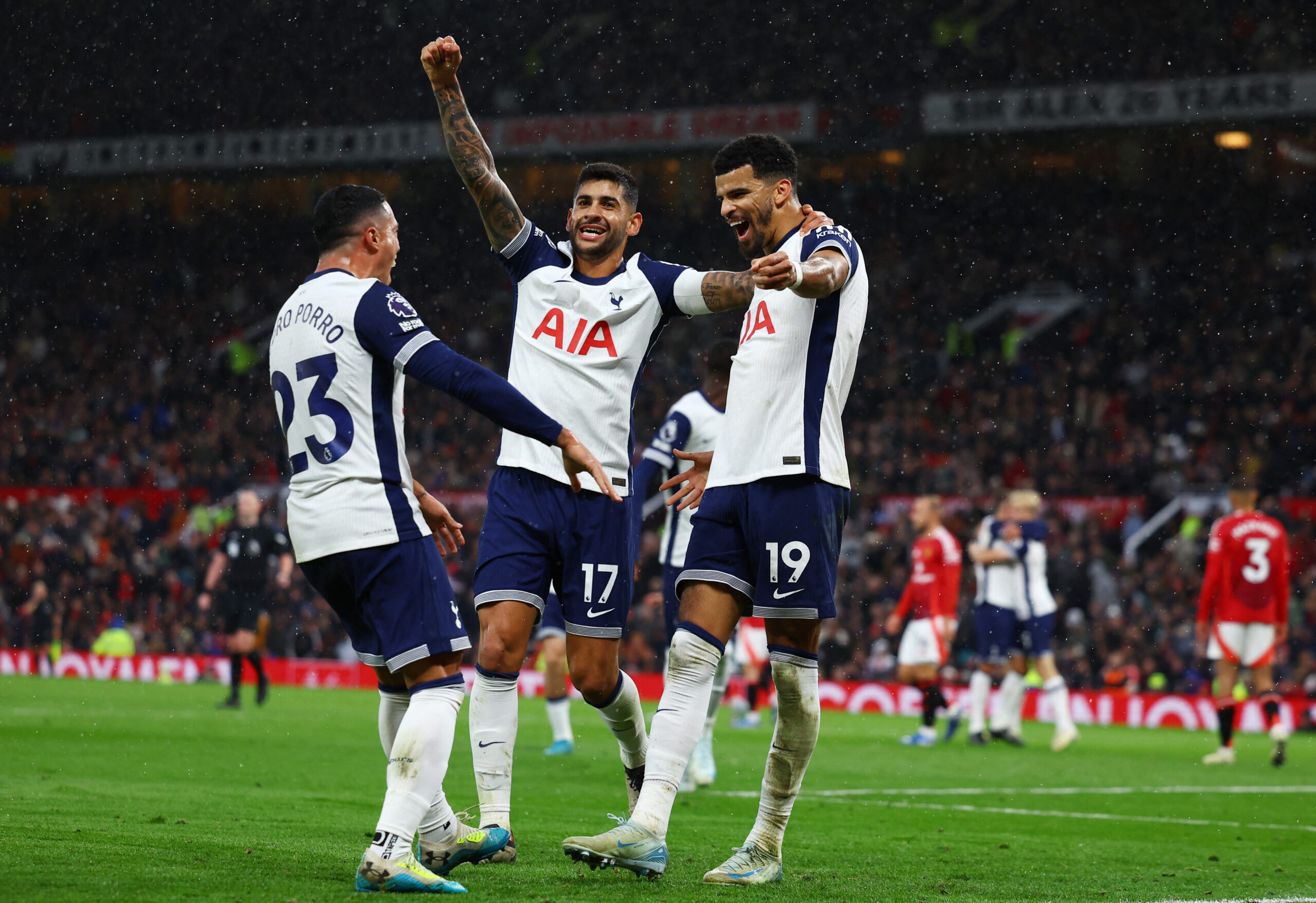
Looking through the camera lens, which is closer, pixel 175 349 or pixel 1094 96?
pixel 1094 96

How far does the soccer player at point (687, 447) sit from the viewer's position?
8.36 meters

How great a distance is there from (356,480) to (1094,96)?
2246 centimetres

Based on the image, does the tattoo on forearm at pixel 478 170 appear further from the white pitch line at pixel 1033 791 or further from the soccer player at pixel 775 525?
the white pitch line at pixel 1033 791

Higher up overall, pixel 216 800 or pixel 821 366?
pixel 821 366

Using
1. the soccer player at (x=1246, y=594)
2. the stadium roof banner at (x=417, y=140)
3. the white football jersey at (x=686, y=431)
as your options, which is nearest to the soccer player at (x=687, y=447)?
the white football jersey at (x=686, y=431)

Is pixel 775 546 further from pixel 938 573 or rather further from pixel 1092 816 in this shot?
pixel 938 573

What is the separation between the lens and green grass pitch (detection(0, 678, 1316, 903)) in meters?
4.77

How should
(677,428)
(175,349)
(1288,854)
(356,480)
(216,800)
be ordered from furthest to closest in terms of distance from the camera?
1. (175,349)
2. (677,428)
3. (216,800)
4. (1288,854)
5. (356,480)

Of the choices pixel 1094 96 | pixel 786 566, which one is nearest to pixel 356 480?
pixel 786 566

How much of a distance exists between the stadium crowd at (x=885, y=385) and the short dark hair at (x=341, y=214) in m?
14.9

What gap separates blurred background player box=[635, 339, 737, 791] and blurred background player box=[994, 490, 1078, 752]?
5.20 meters

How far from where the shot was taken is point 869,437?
24.7 metres

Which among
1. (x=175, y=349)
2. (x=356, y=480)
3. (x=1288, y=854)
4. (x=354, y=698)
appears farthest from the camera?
(x=175, y=349)

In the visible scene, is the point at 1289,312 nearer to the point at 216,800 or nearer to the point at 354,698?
the point at 354,698
